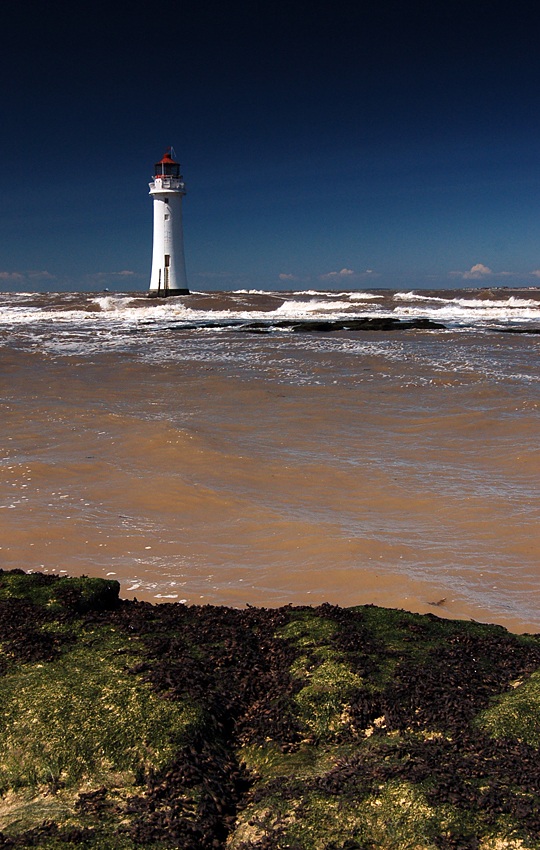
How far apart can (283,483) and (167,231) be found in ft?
124

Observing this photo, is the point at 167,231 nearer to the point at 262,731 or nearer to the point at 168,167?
the point at 168,167

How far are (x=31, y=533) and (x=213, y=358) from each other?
40.5ft

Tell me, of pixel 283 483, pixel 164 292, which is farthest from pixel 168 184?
pixel 283 483

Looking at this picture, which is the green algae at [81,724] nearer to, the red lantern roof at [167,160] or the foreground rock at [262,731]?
the foreground rock at [262,731]

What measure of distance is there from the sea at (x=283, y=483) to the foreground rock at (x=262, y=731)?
3.75ft

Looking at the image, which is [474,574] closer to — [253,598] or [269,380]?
[253,598]

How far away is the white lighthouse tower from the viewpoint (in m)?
41.7

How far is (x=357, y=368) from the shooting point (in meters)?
15.4

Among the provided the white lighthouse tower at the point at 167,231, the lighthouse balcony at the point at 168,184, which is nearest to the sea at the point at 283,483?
the white lighthouse tower at the point at 167,231

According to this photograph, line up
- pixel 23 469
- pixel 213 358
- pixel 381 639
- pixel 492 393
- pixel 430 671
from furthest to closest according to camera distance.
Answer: pixel 213 358
pixel 492 393
pixel 23 469
pixel 381 639
pixel 430 671

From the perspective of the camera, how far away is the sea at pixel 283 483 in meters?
4.80

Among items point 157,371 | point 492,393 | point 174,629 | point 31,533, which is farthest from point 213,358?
point 174,629

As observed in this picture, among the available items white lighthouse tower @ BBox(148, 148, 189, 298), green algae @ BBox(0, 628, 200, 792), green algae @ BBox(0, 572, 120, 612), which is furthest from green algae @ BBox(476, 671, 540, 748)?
white lighthouse tower @ BBox(148, 148, 189, 298)

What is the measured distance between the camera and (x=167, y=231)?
41.8 meters
